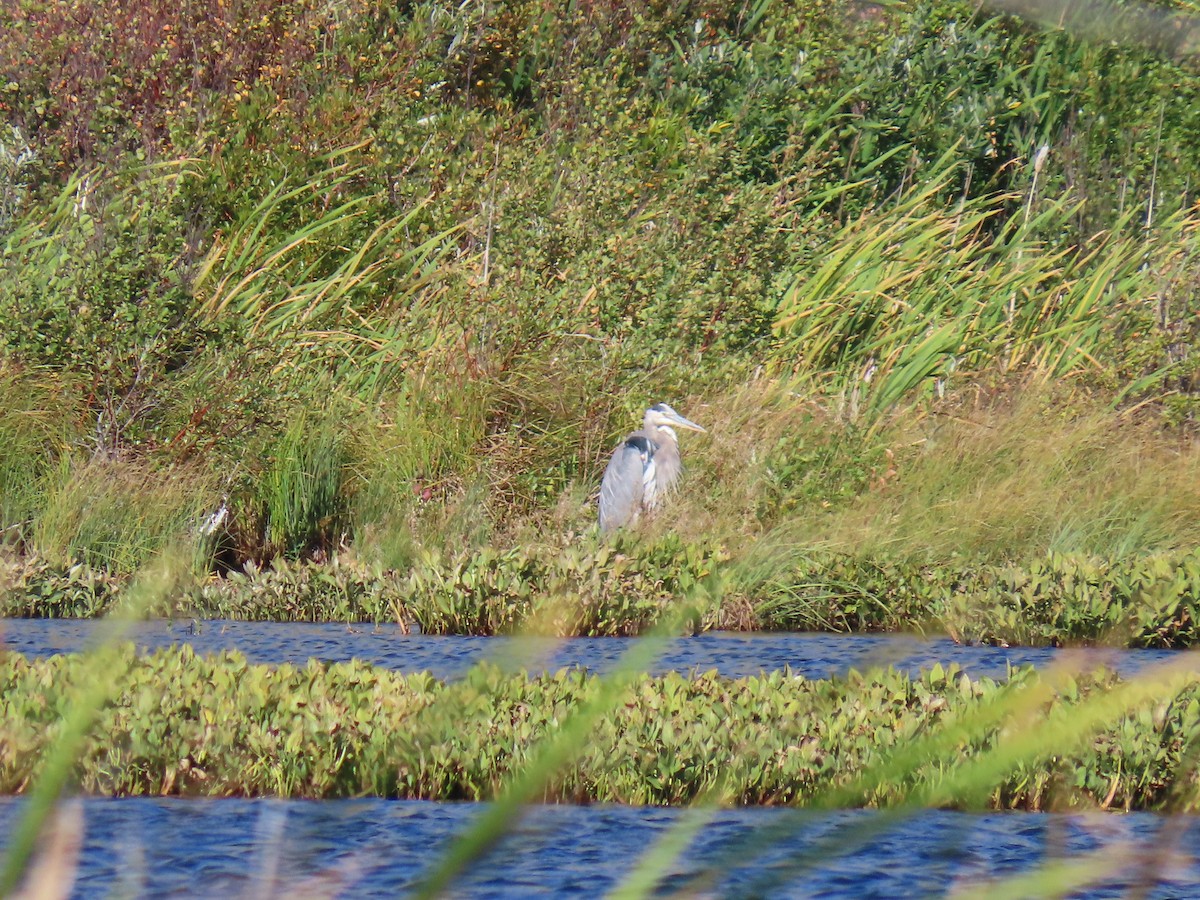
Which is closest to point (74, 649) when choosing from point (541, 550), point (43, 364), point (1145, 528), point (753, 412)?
point (541, 550)

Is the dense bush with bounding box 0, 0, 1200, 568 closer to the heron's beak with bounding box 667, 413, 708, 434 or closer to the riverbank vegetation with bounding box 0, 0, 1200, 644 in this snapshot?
the riverbank vegetation with bounding box 0, 0, 1200, 644

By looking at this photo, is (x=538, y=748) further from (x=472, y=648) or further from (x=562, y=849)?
(x=472, y=648)

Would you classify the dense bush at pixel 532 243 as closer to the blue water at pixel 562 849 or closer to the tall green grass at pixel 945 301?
the tall green grass at pixel 945 301

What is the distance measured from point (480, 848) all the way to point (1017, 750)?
0.98 ft

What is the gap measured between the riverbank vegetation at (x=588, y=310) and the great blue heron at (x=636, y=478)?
176 mm

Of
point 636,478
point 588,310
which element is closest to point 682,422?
point 636,478

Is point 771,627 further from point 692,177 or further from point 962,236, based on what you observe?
point 962,236

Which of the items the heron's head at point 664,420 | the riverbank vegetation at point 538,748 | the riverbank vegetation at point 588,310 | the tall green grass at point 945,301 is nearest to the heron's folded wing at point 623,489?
the riverbank vegetation at point 588,310

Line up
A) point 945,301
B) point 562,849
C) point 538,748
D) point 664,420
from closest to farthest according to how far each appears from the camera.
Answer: point 562,849, point 538,748, point 664,420, point 945,301

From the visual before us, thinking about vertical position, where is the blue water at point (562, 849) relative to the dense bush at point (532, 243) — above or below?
below

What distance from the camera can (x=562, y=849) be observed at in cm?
408

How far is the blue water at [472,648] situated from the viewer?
656 centimetres

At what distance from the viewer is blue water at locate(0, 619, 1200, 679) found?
21.5 ft

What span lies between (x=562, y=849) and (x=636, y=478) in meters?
4.70
